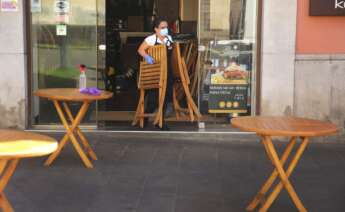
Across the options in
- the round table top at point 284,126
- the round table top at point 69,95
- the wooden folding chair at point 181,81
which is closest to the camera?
the round table top at point 284,126

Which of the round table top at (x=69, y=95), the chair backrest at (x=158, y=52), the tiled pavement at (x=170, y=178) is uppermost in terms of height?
the chair backrest at (x=158, y=52)

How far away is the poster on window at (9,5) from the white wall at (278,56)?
11.0ft

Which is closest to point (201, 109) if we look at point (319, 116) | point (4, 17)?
point (319, 116)

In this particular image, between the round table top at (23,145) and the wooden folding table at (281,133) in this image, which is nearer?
the round table top at (23,145)

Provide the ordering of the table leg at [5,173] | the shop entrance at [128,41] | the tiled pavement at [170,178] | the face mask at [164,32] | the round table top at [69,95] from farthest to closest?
1. the shop entrance at [128,41]
2. the face mask at [164,32]
3. the round table top at [69,95]
4. the tiled pavement at [170,178]
5. the table leg at [5,173]

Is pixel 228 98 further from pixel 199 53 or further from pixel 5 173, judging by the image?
pixel 5 173

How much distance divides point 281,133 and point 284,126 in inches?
12.7

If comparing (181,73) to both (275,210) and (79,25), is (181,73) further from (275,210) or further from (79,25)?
(275,210)

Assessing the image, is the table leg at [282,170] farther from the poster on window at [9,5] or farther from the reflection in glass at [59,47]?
the poster on window at [9,5]

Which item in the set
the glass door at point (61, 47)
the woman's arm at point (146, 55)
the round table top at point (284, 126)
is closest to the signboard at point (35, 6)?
the glass door at point (61, 47)

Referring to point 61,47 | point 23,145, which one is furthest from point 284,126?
point 61,47

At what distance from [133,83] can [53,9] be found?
343cm

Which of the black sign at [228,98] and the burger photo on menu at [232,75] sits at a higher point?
the burger photo on menu at [232,75]

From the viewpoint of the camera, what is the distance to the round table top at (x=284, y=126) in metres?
4.25
